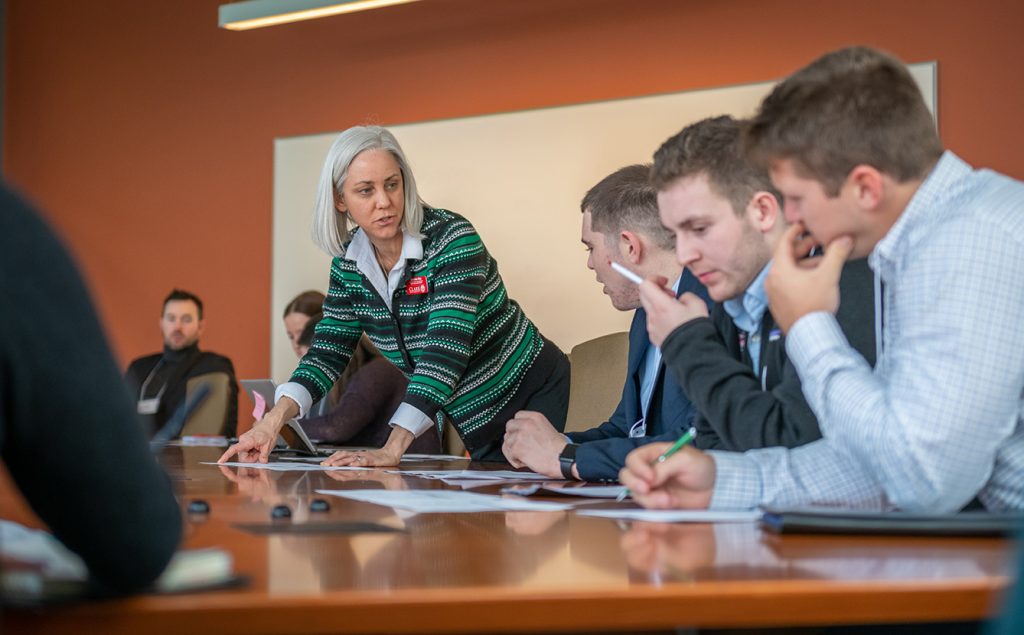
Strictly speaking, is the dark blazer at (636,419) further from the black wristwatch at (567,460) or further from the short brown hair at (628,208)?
the short brown hair at (628,208)

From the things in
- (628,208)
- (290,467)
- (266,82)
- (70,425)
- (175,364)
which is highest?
(266,82)

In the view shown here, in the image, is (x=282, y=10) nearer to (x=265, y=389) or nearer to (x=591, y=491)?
(x=265, y=389)

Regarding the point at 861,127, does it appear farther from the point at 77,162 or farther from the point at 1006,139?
the point at 77,162

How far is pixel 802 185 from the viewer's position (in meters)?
1.29

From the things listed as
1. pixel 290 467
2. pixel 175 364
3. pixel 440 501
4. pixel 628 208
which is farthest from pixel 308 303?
pixel 440 501

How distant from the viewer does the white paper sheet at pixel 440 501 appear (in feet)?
4.45

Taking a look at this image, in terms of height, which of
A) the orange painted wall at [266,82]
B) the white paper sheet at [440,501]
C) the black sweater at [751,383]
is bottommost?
the white paper sheet at [440,501]

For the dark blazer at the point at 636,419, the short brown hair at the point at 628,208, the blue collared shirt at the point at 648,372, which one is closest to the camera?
the dark blazer at the point at 636,419

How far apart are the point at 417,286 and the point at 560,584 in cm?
189

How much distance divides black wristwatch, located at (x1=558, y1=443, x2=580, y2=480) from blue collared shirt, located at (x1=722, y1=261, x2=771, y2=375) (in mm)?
387

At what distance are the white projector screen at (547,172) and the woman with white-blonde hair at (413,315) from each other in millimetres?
1630

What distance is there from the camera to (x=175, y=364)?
515cm

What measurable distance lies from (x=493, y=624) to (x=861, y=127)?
78cm

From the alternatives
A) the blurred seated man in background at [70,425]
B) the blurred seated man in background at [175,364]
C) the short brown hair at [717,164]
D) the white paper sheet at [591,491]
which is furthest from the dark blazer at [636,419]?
the blurred seated man in background at [175,364]
